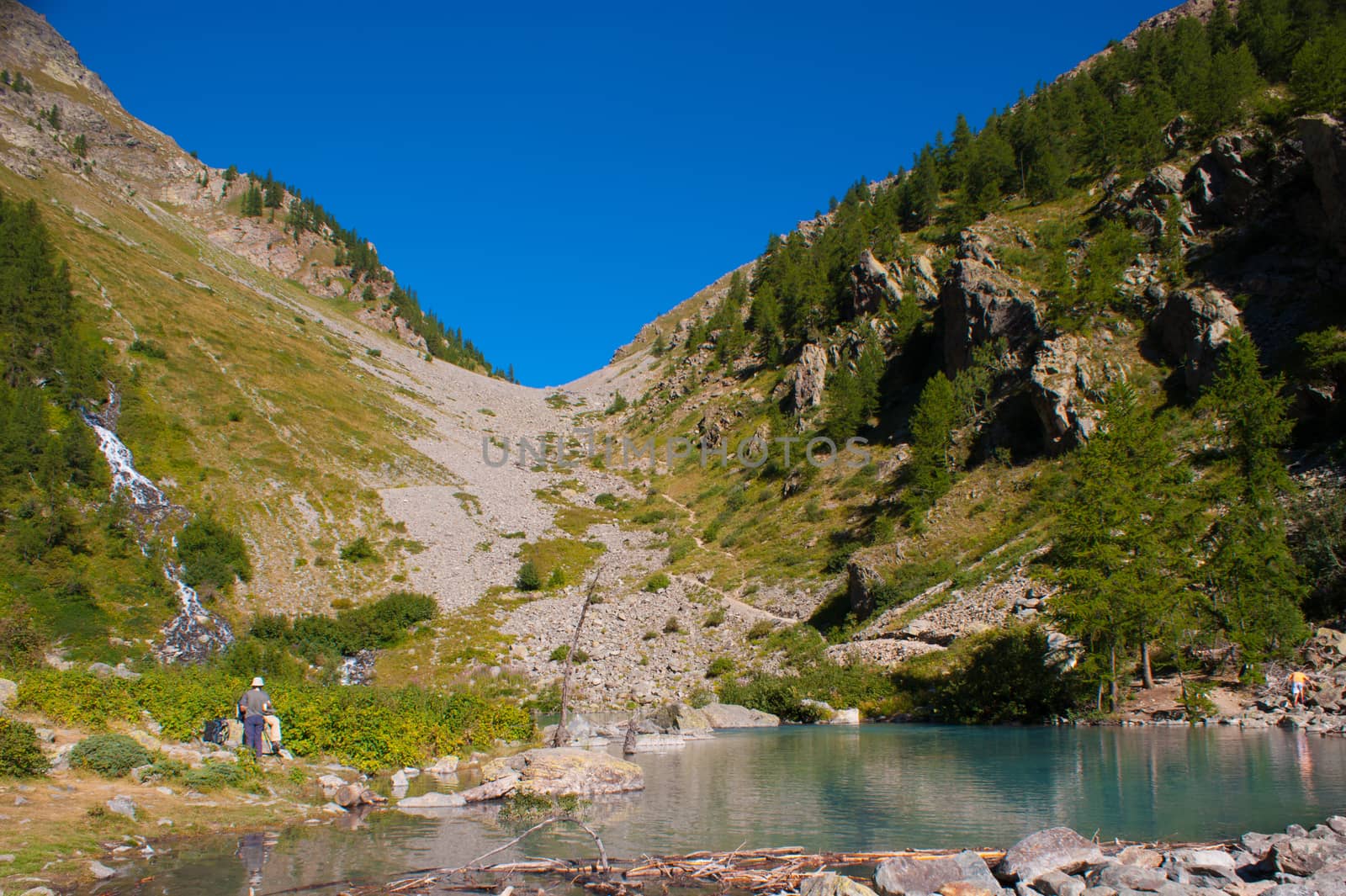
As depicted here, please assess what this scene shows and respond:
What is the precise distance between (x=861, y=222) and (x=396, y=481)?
219 ft

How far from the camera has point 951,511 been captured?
50.9 metres

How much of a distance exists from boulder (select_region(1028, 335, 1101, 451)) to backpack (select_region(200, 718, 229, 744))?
156 feet

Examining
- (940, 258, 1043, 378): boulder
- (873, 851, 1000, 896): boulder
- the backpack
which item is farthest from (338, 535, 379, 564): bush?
(873, 851, 1000, 896): boulder

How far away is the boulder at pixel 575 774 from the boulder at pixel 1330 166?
5167cm

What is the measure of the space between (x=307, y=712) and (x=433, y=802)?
206 inches

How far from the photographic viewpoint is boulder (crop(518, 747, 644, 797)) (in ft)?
57.2

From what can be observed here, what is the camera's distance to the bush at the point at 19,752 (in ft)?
40.6

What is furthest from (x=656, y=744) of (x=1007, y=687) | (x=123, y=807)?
(x=123, y=807)

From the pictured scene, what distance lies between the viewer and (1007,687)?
1232 inches

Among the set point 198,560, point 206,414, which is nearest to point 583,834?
point 198,560

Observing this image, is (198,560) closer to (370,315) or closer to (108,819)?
(108,819)

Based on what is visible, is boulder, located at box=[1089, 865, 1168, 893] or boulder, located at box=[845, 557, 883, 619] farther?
boulder, located at box=[845, 557, 883, 619]

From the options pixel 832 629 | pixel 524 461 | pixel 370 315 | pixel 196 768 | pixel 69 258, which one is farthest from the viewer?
pixel 370 315

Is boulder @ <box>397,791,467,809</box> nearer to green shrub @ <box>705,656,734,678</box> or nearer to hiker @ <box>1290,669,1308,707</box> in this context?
green shrub @ <box>705,656,734,678</box>
